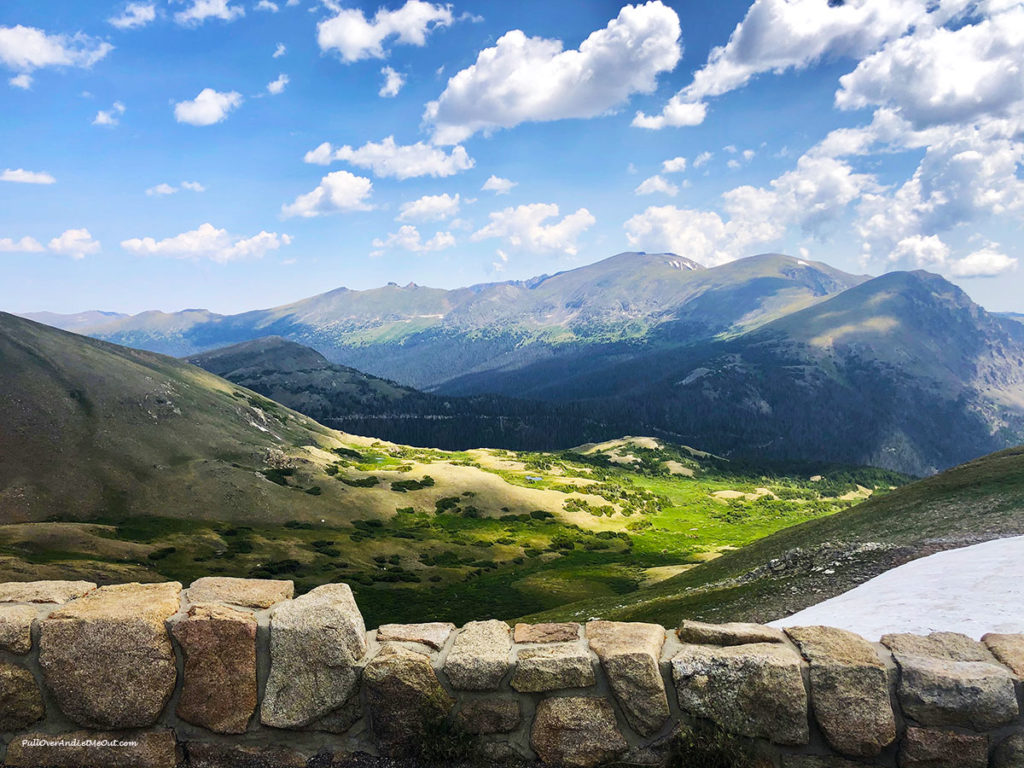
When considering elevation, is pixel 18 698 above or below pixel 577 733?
above

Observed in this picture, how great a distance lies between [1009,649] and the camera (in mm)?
8172

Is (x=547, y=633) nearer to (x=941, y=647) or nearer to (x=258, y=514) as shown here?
(x=941, y=647)

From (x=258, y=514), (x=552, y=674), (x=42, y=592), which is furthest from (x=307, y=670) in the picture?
(x=258, y=514)

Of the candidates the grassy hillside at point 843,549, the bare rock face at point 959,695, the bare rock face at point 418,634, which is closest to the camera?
the bare rock face at point 959,695

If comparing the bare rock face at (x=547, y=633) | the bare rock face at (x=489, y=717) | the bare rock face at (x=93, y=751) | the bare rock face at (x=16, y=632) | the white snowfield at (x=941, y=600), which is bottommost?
the white snowfield at (x=941, y=600)

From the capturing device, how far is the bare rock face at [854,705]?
24.2 feet

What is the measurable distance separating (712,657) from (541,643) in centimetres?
254

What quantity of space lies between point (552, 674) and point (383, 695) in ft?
8.11

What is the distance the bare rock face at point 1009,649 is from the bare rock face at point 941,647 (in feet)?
0.35

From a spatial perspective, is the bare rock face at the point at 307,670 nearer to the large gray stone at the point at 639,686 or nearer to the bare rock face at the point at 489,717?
the bare rock face at the point at 489,717

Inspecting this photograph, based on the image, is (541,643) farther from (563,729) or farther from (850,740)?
(850,740)

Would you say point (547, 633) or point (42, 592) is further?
point (42, 592)

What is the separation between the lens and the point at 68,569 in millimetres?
66062

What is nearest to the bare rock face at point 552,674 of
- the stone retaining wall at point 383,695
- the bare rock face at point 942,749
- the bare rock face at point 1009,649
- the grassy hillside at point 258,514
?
the stone retaining wall at point 383,695
